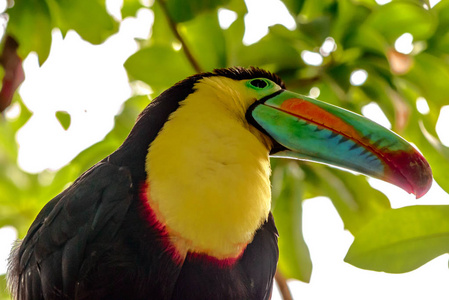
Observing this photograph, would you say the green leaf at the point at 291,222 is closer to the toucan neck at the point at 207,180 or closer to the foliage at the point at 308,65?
the foliage at the point at 308,65

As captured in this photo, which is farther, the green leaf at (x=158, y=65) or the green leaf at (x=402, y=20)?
the green leaf at (x=158, y=65)

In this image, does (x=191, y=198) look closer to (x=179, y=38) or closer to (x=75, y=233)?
(x=75, y=233)

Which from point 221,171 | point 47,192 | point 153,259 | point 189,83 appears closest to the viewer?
point 153,259

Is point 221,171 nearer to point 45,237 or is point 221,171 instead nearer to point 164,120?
point 164,120

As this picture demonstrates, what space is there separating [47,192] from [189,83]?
4.67 ft

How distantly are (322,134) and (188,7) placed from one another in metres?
0.73

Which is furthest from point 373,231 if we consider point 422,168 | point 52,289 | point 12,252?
point 12,252

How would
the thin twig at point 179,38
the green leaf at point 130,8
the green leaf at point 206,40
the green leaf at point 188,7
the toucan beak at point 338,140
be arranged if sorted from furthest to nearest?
the green leaf at point 130,8, the green leaf at point 206,40, the thin twig at point 179,38, the green leaf at point 188,7, the toucan beak at point 338,140

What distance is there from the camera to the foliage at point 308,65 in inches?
113

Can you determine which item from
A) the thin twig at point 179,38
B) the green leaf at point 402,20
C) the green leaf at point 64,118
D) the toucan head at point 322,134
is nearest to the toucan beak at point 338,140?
the toucan head at point 322,134

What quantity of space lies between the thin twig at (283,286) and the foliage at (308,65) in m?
0.05

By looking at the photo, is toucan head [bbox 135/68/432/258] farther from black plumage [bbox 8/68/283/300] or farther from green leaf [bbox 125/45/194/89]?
green leaf [bbox 125/45/194/89]

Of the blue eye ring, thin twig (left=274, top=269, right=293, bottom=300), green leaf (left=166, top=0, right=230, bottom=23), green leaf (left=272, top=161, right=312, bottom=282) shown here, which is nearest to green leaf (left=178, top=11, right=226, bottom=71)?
green leaf (left=166, top=0, right=230, bottom=23)

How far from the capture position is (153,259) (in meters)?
2.33
